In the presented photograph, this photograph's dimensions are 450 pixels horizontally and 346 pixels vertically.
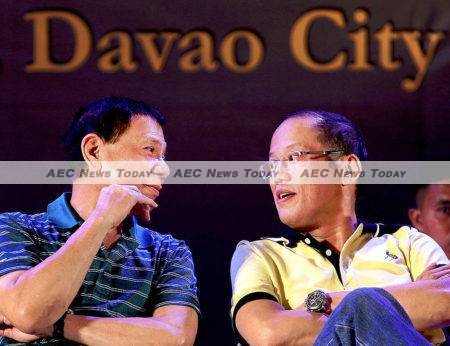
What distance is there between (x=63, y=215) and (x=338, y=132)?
1123mm

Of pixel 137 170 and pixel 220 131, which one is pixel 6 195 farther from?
pixel 220 131

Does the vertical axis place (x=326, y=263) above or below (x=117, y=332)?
above

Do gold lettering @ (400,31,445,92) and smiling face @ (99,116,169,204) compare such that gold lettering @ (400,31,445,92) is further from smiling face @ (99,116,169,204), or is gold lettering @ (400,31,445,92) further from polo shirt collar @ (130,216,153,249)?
polo shirt collar @ (130,216,153,249)

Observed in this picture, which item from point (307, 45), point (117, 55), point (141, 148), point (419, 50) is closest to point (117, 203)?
point (141, 148)

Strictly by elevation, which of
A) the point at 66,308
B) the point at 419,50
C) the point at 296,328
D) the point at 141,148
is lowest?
the point at 296,328

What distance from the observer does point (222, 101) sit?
3.51 meters

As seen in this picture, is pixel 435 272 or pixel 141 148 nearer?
pixel 435 272

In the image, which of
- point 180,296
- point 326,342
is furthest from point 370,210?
point 326,342

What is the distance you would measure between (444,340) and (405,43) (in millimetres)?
1293

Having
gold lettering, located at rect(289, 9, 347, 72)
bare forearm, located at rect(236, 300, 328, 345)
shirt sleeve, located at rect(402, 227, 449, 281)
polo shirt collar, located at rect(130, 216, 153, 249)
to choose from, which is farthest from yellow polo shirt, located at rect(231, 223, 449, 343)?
gold lettering, located at rect(289, 9, 347, 72)

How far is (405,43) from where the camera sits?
3.57 m

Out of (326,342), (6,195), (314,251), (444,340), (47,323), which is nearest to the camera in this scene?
(326,342)

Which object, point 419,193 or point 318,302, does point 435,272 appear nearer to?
point 318,302

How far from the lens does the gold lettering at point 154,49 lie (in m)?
3.51
